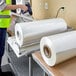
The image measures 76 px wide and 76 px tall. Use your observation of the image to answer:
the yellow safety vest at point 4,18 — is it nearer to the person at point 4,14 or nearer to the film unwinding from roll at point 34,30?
the person at point 4,14

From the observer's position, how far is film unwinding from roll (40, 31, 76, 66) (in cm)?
114

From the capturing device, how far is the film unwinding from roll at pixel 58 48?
114 cm

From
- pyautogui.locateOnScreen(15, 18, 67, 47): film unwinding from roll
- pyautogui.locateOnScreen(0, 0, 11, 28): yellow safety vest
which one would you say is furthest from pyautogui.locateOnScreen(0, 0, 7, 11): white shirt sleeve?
pyautogui.locateOnScreen(15, 18, 67, 47): film unwinding from roll

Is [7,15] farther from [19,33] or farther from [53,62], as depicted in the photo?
[53,62]

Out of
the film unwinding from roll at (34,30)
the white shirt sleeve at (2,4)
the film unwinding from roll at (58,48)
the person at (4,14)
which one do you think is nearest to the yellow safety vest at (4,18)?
the person at (4,14)

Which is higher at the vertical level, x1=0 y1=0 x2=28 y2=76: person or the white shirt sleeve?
the white shirt sleeve

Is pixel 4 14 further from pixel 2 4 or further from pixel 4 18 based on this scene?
pixel 2 4

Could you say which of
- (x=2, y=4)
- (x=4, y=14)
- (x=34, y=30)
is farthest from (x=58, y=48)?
(x=4, y=14)

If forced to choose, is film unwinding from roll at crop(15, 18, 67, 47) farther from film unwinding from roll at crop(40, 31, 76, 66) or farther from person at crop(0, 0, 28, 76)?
person at crop(0, 0, 28, 76)

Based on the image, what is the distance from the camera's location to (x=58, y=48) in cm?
114

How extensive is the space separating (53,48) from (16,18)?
1.70 metres

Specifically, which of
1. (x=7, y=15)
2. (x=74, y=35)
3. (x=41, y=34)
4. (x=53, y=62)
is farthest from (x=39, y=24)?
(x=7, y=15)

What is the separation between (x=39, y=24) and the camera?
158 centimetres

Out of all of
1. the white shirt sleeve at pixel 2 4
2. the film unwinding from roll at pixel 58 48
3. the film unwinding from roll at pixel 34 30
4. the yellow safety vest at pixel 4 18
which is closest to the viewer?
the film unwinding from roll at pixel 58 48
